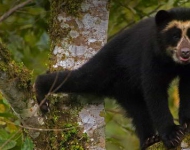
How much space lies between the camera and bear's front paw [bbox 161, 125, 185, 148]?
5844 millimetres

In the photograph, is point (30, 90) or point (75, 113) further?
point (75, 113)

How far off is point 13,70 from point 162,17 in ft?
5.22

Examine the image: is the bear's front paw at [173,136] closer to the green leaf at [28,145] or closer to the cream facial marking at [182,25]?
the cream facial marking at [182,25]

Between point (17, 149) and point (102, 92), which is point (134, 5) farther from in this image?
point (17, 149)

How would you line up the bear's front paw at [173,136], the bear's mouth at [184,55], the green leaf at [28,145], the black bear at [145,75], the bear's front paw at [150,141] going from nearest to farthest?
1. the green leaf at [28,145]
2. the bear's front paw at [173,136]
3. the bear's mouth at [184,55]
4. the black bear at [145,75]
5. the bear's front paw at [150,141]

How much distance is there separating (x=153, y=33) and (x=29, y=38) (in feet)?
8.66

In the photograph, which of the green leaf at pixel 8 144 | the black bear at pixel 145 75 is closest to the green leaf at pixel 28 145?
the green leaf at pixel 8 144

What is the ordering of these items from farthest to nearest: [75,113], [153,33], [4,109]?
[4,109] < [153,33] < [75,113]

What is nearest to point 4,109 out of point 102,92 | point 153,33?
point 102,92

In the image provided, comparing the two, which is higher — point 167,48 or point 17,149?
point 167,48

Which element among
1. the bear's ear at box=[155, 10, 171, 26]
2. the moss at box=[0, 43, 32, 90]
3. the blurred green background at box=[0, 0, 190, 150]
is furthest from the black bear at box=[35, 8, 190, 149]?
the blurred green background at box=[0, 0, 190, 150]

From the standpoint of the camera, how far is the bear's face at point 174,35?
6.30m

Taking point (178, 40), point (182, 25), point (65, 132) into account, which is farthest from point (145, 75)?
point (65, 132)

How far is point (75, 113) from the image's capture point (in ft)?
20.4
